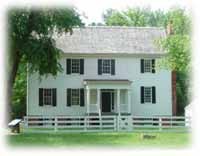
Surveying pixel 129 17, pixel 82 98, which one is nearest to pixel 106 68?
pixel 82 98

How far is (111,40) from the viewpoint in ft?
94.2

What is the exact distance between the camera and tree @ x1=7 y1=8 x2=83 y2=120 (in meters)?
22.6

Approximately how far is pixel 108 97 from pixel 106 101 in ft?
0.85

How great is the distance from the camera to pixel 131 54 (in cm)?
2777

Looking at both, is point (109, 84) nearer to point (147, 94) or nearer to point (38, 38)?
point (147, 94)

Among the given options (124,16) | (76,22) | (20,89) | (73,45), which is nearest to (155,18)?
(124,16)

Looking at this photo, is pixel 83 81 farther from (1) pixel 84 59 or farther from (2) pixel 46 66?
(2) pixel 46 66

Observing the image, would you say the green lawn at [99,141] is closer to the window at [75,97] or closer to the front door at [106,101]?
the window at [75,97]

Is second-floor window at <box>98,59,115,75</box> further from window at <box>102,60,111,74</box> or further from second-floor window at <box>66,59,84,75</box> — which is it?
second-floor window at <box>66,59,84,75</box>

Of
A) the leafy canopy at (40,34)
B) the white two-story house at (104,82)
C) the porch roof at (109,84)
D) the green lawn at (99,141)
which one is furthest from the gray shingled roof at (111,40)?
the green lawn at (99,141)

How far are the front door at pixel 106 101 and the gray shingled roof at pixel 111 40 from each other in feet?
8.06

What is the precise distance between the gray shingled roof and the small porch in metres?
1.85

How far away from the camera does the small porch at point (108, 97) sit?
27.1 m

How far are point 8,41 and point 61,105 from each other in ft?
21.0
